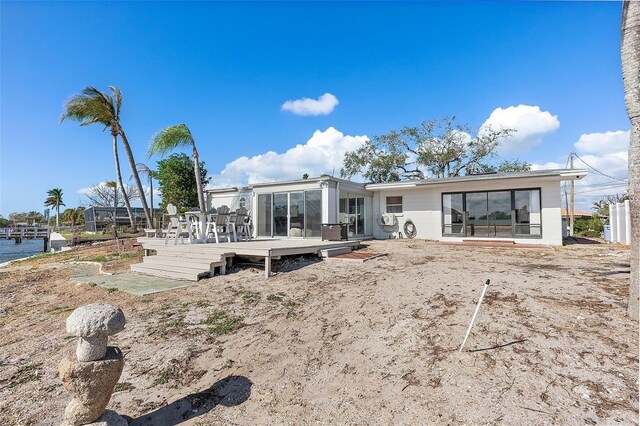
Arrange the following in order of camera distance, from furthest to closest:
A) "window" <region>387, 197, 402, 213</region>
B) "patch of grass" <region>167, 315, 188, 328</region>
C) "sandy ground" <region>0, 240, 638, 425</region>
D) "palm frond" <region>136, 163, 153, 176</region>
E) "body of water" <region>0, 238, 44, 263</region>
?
1. "palm frond" <region>136, 163, 153, 176</region>
2. "body of water" <region>0, 238, 44, 263</region>
3. "window" <region>387, 197, 402, 213</region>
4. "patch of grass" <region>167, 315, 188, 328</region>
5. "sandy ground" <region>0, 240, 638, 425</region>

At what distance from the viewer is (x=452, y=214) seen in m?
12.5

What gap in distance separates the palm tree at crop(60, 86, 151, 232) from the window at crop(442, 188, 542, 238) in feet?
46.8

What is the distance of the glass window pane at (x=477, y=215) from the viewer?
1191 cm

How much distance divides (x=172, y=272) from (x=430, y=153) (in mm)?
21949

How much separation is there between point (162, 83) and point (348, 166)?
652 inches

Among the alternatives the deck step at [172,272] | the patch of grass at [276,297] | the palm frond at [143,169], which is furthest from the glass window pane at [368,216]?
the palm frond at [143,169]

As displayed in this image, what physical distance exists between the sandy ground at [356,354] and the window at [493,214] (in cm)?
671

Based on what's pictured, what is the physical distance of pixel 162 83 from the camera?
12570 mm

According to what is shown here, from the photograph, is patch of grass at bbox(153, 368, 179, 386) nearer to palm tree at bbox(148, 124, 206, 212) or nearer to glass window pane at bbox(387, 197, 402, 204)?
palm tree at bbox(148, 124, 206, 212)

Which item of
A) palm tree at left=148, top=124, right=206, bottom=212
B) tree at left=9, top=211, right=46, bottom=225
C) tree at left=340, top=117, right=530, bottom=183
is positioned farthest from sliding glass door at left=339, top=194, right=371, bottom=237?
tree at left=9, top=211, right=46, bottom=225

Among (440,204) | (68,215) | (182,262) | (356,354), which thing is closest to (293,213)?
(182,262)

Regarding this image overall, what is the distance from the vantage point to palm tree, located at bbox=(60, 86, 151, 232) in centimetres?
1492

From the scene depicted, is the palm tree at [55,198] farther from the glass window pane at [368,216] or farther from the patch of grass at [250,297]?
the patch of grass at [250,297]

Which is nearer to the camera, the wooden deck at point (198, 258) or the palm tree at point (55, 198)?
the wooden deck at point (198, 258)
